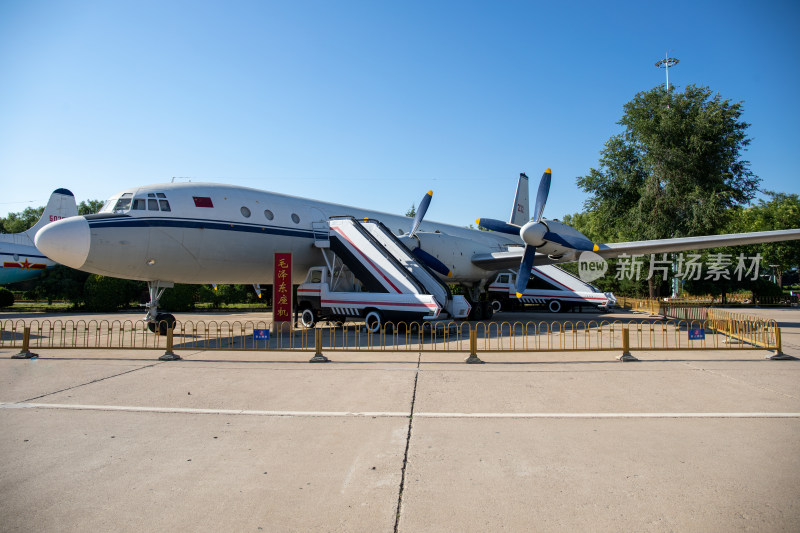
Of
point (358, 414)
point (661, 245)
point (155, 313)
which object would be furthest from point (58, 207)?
point (661, 245)

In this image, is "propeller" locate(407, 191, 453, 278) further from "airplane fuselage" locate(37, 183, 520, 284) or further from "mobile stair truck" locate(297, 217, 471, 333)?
"airplane fuselage" locate(37, 183, 520, 284)

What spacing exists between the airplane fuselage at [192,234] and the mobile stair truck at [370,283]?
962 mm

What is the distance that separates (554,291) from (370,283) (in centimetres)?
1583

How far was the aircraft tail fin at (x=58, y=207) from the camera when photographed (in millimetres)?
31264

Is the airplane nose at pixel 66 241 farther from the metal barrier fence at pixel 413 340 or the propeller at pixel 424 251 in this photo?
the propeller at pixel 424 251

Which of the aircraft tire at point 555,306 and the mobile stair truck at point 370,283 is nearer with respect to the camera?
the mobile stair truck at point 370,283

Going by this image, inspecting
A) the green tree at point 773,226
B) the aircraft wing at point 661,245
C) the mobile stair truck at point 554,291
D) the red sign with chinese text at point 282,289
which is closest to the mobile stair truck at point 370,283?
the red sign with chinese text at point 282,289

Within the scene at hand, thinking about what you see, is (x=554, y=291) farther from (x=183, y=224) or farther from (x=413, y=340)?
(x=183, y=224)

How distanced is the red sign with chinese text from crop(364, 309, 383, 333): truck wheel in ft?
8.40

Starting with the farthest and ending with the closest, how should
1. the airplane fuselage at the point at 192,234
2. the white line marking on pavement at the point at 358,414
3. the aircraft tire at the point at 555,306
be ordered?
1. the aircraft tire at the point at 555,306
2. the airplane fuselage at the point at 192,234
3. the white line marking on pavement at the point at 358,414

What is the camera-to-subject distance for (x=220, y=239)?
48.5 feet

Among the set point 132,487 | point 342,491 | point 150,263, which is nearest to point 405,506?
point 342,491

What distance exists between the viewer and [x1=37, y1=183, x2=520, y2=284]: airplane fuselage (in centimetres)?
1260

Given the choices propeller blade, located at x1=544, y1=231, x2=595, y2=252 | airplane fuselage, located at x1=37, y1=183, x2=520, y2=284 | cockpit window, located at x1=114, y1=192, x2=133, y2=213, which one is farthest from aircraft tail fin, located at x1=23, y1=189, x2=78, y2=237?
propeller blade, located at x1=544, y1=231, x2=595, y2=252
